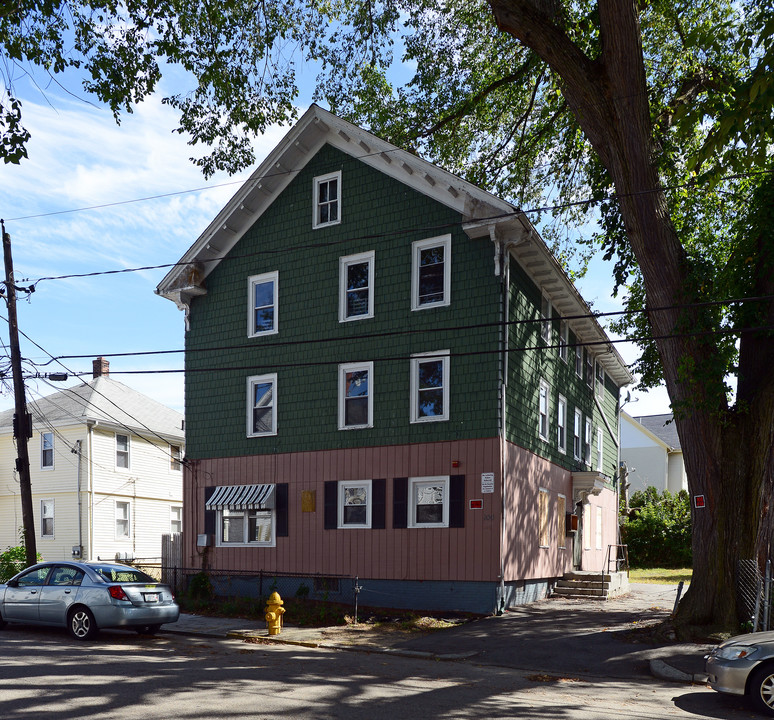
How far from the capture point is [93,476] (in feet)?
111

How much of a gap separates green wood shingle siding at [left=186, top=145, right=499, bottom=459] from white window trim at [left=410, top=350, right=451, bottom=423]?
0.48ft

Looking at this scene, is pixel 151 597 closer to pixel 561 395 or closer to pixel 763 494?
pixel 763 494

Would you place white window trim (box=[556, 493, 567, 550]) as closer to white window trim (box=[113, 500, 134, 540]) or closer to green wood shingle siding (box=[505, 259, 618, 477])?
green wood shingle siding (box=[505, 259, 618, 477])

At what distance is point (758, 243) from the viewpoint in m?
15.6

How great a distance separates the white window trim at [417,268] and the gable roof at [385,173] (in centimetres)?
85

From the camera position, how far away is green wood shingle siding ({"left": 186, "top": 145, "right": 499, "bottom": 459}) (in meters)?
20.2

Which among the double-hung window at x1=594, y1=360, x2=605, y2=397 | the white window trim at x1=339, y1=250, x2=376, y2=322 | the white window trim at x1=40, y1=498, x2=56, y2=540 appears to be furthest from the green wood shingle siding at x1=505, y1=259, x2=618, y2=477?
the white window trim at x1=40, y1=498, x2=56, y2=540

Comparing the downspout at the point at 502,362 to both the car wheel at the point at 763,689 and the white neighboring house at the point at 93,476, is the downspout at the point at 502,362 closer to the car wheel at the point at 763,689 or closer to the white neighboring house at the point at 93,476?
the car wheel at the point at 763,689

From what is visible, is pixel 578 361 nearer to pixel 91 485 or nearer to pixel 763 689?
pixel 763 689

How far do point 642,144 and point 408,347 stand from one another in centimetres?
808

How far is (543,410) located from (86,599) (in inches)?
527

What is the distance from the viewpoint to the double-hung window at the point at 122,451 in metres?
35.5

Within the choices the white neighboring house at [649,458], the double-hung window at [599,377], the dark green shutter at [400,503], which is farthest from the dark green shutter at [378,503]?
the white neighboring house at [649,458]

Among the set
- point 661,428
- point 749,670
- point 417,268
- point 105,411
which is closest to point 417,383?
point 417,268
